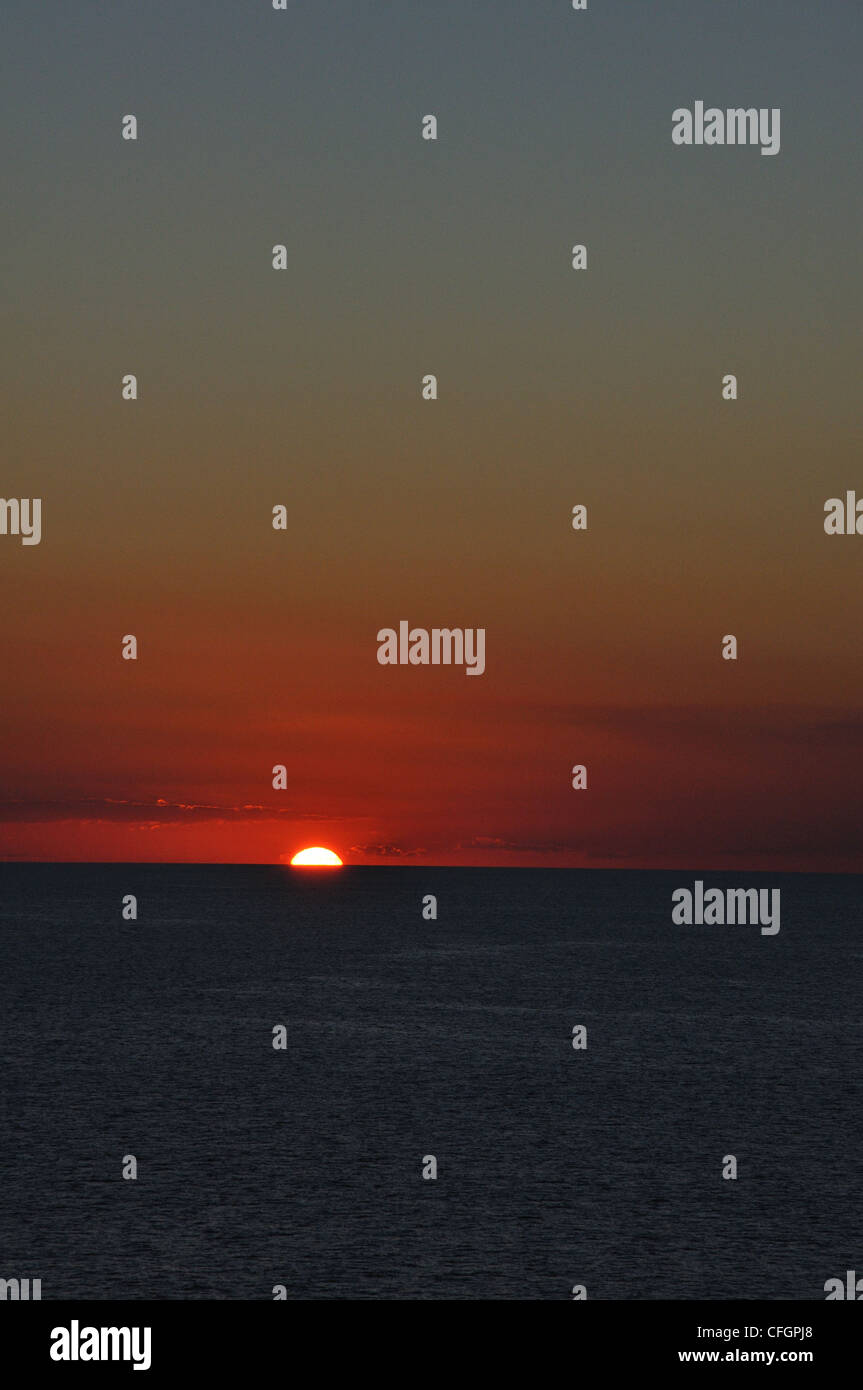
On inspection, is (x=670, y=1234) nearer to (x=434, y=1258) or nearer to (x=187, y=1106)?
(x=434, y=1258)

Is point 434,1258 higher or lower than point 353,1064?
lower

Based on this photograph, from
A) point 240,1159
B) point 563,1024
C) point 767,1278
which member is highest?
point 563,1024
